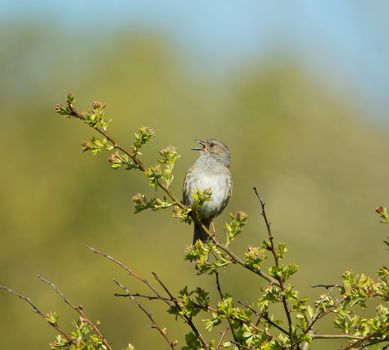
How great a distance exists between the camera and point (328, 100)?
43.8m

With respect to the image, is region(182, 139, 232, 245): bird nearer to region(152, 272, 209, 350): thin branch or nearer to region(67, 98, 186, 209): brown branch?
region(67, 98, 186, 209): brown branch

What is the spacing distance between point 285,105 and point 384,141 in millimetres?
6213

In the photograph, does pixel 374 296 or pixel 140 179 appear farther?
pixel 140 179

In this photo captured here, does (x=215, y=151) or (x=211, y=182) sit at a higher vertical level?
(x=215, y=151)

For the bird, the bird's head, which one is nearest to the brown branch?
the bird

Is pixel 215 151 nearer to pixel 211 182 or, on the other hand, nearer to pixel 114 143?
pixel 211 182

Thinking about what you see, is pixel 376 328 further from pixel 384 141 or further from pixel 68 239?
pixel 384 141

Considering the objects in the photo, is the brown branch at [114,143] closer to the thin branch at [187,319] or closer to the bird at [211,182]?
the thin branch at [187,319]

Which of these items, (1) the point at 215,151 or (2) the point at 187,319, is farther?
(1) the point at 215,151

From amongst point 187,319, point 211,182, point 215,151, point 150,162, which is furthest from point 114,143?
point 150,162

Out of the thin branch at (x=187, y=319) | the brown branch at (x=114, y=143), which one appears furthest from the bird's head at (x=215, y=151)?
the thin branch at (x=187, y=319)

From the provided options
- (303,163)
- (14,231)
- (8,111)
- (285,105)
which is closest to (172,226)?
(14,231)

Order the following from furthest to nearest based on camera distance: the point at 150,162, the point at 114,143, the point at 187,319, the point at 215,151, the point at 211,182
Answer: the point at 150,162, the point at 215,151, the point at 211,182, the point at 114,143, the point at 187,319

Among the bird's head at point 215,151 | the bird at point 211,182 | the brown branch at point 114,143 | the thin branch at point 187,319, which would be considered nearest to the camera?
the thin branch at point 187,319
